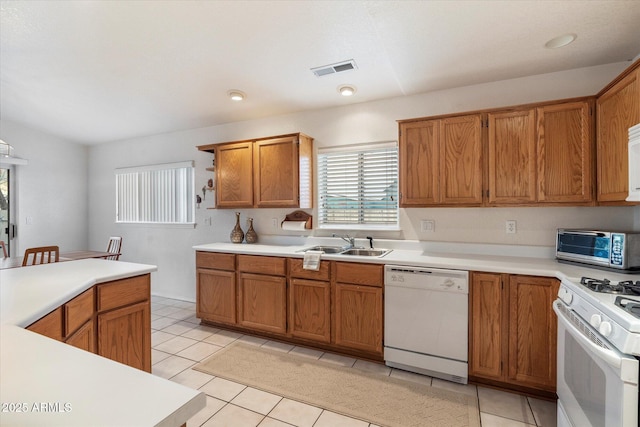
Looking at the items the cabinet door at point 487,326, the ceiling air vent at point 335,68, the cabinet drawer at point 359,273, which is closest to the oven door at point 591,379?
the cabinet door at point 487,326

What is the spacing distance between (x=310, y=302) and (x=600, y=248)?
2243 millimetres

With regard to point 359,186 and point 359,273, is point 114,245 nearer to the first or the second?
point 359,186

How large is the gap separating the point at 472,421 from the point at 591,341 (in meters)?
1.00

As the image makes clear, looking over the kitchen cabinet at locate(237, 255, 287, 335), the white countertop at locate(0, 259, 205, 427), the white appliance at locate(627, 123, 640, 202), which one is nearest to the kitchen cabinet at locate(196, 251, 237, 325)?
the kitchen cabinet at locate(237, 255, 287, 335)

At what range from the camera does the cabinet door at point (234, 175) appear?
3.56 meters

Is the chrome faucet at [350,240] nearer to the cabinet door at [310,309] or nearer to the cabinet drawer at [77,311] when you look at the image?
the cabinet door at [310,309]

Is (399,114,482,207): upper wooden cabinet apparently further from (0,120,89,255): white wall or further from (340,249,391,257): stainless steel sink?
(0,120,89,255): white wall

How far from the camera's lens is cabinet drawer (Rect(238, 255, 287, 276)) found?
299cm

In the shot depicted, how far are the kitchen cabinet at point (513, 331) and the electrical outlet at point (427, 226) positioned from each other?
802mm

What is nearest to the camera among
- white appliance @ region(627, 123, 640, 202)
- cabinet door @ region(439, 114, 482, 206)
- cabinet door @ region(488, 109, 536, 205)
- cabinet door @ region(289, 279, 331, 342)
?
white appliance @ region(627, 123, 640, 202)

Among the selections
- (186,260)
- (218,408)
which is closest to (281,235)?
(186,260)

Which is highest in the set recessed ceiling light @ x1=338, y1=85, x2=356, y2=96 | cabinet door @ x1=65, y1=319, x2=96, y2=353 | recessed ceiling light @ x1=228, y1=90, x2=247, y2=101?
recessed ceiling light @ x1=228, y1=90, x2=247, y2=101

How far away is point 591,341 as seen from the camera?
4.25 ft

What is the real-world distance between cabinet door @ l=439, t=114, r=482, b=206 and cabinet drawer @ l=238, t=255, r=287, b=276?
64.7 inches
